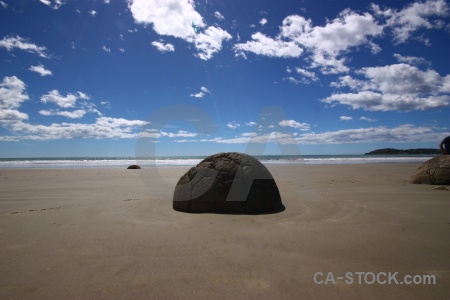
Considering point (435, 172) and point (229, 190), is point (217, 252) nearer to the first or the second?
point (229, 190)

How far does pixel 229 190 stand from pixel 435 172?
716 centimetres

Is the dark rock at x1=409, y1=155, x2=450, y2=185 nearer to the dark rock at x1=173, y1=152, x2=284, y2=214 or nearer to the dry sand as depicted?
the dry sand

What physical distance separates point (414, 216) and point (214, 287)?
12.3 feet

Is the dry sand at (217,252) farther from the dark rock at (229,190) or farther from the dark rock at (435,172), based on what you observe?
the dark rock at (435,172)

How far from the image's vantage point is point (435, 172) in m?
7.69

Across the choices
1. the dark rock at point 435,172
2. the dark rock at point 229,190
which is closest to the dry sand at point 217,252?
the dark rock at point 229,190

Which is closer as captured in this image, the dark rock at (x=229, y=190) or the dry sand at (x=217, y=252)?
the dry sand at (x=217, y=252)

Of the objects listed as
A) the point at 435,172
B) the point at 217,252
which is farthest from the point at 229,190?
the point at 435,172

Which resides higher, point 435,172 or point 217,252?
point 435,172

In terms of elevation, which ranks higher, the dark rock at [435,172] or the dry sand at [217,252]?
the dark rock at [435,172]

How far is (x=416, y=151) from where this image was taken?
205 ft

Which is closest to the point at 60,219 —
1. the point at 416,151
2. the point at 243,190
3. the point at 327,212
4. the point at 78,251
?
the point at 78,251

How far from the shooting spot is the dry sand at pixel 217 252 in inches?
79.0

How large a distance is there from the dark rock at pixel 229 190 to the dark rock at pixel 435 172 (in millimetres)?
6048
